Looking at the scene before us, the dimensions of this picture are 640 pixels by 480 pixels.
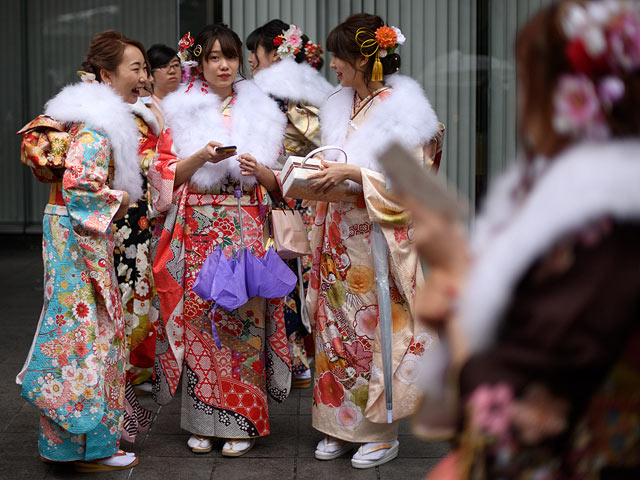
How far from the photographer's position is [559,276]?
1384 millimetres

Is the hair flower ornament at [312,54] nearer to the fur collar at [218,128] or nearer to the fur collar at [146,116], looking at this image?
the fur collar at [146,116]

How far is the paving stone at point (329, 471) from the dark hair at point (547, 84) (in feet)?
8.63

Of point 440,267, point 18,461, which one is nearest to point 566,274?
point 440,267

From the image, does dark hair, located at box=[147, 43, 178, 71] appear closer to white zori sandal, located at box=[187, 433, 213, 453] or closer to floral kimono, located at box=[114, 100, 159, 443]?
floral kimono, located at box=[114, 100, 159, 443]

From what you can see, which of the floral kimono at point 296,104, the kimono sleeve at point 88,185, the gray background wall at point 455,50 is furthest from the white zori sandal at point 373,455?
the gray background wall at point 455,50

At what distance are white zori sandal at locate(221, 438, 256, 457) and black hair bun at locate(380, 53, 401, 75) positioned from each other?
177cm

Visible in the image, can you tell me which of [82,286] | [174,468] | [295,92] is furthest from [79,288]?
[295,92]

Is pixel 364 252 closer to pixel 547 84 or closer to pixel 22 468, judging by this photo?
pixel 22 468

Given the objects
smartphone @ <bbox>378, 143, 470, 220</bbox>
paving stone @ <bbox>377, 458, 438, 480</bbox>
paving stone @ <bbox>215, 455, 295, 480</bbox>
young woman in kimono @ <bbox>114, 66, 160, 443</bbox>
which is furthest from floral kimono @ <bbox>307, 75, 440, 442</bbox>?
smartphone @ <bbox>378, 143, 470, 220</bbox>

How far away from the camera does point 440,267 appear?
5.13 feet

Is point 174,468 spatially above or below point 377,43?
below

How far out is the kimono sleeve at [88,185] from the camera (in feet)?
11.8

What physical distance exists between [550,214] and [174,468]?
115 inches

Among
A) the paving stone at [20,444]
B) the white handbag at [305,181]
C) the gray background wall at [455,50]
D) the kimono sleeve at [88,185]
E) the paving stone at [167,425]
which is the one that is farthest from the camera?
the gray background wall at [455,50]
